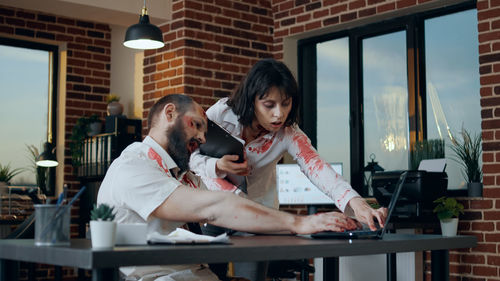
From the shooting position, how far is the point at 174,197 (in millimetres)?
1812

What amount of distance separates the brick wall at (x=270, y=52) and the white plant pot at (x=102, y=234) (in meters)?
3.59

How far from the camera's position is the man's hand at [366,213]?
2127mm

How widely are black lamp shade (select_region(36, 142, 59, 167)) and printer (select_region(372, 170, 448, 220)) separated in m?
3.42

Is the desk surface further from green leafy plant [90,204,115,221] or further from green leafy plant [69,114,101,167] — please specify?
green leafy plant [69,114,101,167]

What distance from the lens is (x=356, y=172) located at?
18.2ft

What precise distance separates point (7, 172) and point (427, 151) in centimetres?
399

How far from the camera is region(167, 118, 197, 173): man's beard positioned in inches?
82.0

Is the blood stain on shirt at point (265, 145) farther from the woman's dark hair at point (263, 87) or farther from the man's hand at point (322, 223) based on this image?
the man's hand at point (322, 223)

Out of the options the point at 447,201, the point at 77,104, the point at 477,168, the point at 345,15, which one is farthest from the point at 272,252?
the point at 77,104

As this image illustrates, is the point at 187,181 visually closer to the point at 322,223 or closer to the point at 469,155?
the point at 322,223

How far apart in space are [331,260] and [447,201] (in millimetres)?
2307

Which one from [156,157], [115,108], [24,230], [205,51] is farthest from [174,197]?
[115,108]

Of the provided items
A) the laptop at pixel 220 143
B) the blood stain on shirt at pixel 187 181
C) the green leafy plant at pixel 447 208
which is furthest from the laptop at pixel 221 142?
the green leafy plant at pixel 447 208

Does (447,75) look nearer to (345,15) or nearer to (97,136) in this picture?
(345,15)
